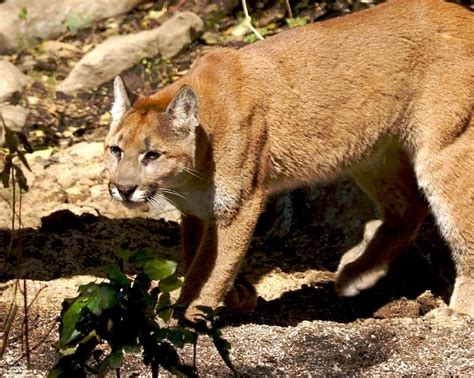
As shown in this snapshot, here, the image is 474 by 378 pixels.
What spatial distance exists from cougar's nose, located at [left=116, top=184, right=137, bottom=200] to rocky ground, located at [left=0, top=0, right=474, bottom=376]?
0.83 metres

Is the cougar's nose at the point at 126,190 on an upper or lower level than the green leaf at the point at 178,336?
lower

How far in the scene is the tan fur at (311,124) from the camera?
6.69 metres

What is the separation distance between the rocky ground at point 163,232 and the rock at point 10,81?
17mm

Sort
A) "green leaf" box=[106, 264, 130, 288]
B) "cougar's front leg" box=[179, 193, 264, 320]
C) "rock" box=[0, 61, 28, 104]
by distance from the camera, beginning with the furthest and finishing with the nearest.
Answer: "rock" box=[0, 61, 28, 104] < "cougar's front leg" box=[179, 193, 264, 320] < "green leaf" box=[106, 264, 130, 288]

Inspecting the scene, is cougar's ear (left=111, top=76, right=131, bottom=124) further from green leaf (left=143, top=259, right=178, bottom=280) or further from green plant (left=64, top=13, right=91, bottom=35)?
green plant (left=64, top=13, right=91, bottom=35)

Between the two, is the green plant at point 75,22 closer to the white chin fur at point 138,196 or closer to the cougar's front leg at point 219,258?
the cougar's front leg at point 219,258

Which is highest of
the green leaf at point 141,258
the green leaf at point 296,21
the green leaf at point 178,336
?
the green leaf at point 141,258

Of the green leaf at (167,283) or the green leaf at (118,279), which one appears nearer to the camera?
the green leaf at (118,279)

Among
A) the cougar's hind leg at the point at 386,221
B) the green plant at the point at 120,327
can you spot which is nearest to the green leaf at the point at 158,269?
the green plant at the point at 120,327

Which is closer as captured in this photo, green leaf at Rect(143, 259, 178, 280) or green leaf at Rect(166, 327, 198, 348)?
green leaf at Rect(166, 327, 198, 348)

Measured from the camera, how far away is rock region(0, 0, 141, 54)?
1118 cm

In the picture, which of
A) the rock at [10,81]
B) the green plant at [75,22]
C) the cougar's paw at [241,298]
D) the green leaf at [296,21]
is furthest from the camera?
the green plant at [75,22]

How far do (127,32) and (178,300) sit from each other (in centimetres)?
524

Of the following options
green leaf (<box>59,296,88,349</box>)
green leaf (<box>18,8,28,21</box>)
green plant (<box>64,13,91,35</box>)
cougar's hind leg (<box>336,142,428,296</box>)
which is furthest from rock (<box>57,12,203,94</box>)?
green leaf (<box>59,296,88,349</box>)
